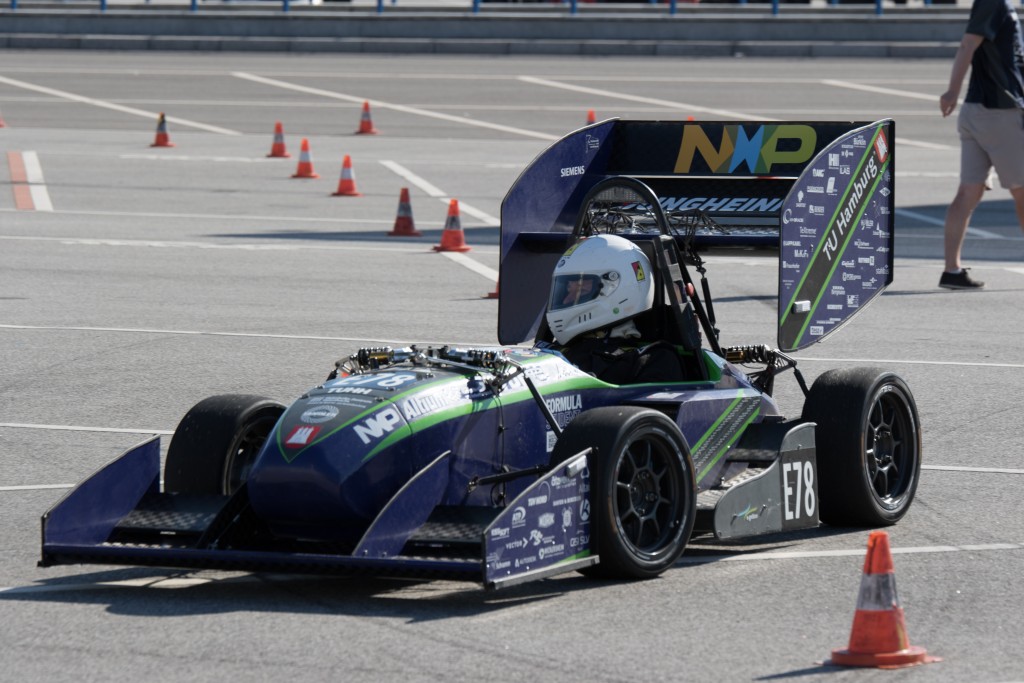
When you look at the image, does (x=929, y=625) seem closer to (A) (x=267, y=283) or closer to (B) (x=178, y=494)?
(B) (x=178, y=494)

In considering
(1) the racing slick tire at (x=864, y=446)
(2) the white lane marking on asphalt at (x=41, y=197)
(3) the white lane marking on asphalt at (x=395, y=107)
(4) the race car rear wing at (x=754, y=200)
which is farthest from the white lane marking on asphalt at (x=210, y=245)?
(1) the racing slick tire at (x=864, y=446)

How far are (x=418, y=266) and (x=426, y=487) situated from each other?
31.5 ft

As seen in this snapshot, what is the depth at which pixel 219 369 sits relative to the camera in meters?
11.4

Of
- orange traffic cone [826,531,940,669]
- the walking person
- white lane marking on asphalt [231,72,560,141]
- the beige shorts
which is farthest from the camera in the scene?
white lane marking on asphalt [231,72,560,141]

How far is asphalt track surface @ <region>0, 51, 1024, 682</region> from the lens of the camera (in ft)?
19.4

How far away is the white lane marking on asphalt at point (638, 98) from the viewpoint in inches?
1110

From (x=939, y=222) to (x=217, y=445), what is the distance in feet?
42.5

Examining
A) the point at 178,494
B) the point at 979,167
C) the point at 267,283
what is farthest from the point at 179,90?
the point at 178,494

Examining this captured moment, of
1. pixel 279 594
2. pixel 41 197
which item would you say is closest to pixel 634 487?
pixel 279 594

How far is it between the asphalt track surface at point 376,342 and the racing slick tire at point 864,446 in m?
0.16

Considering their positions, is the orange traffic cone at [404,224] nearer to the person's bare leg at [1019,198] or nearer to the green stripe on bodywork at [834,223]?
the person's bare leg at [1019,198]

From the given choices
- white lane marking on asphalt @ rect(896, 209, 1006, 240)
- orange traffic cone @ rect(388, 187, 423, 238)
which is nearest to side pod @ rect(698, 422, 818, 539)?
orange traffic cone @ rect(388, 187, 423, 238)

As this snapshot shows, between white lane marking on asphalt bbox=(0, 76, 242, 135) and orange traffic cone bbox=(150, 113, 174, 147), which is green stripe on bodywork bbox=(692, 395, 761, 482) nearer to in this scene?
orange traffic cone bbox=(150, 113, 174, 147)

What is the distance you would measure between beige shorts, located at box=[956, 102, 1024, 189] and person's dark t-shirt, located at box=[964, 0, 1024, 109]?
86 mm
